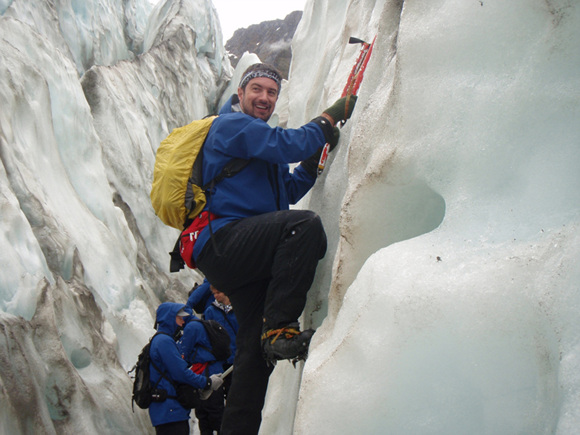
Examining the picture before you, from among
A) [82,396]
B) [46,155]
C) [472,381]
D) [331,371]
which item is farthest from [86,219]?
[472,381]

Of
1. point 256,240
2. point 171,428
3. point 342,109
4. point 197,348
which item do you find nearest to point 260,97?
point 342,109

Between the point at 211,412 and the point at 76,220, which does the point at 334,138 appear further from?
the point at 76,220

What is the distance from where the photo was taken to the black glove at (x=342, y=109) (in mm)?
2459

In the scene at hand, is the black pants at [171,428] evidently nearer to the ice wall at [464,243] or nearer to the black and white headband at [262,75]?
the ice wall at [464,243]

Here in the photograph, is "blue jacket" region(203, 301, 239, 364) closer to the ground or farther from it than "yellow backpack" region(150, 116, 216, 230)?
closer to the ground

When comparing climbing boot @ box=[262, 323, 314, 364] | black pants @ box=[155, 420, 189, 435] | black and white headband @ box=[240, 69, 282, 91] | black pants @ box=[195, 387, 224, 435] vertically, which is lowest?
black pants @ box=[195, 387, 224, 435]

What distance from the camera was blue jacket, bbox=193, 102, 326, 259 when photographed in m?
2.23

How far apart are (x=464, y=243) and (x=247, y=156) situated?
42.9 inches

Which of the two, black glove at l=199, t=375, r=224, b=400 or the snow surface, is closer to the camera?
the snow surface

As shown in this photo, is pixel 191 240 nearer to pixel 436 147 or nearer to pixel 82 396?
pixel 436 147

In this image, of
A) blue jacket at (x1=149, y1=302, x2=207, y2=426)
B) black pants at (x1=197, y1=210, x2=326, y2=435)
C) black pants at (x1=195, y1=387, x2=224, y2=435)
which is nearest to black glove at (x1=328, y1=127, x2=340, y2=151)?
black pants at (x1=197, y1=210, x2=326, y2=435)

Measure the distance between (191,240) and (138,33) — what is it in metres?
11.2

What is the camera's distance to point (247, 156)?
7.48 feet

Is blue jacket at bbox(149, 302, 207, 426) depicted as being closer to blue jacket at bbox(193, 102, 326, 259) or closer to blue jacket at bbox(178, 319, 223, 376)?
blue jacket at bbox(178, 319, 223, 376)
